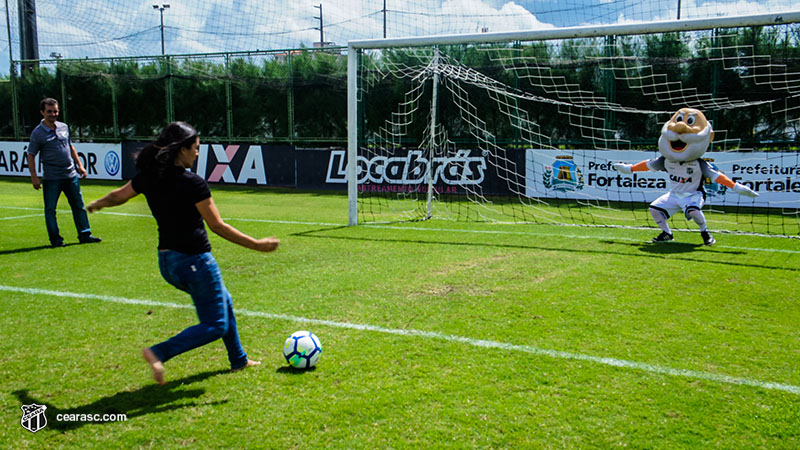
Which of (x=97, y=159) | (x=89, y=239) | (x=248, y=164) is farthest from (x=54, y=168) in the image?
(x=97, y=159)

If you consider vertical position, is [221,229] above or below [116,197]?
below

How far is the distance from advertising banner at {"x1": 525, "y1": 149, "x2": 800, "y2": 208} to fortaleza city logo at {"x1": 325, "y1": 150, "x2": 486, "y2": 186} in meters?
1.65

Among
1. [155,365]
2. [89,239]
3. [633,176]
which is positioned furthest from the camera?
[633,176]

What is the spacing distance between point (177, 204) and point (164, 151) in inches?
12.9

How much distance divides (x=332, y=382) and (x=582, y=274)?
165 inches

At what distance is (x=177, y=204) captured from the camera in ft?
12.3

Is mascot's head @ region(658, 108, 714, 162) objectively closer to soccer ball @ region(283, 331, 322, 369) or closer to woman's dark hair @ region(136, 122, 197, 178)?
soccer ball @ region(283, 331, 322, 369)

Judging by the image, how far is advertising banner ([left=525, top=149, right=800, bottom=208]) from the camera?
1466 cm

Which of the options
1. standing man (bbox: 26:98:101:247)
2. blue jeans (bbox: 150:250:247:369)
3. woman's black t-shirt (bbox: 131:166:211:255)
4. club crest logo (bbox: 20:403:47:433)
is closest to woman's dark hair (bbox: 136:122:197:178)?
woman's black t-shirt (bbox: 131:166:211:255)

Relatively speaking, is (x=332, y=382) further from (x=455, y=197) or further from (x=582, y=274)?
(x=455, y=197)

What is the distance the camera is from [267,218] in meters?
13.0

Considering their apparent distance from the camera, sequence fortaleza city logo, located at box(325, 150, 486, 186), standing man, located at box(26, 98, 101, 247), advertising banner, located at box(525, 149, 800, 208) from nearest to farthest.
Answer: standing man, located at box(26, 98, 101, 247) < advertising banner, located at box(525, 149, 800, 208) < fortaleza city logo, located at box(325, 150, 486, 186)

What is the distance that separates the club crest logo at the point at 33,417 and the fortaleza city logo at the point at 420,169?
14711mm

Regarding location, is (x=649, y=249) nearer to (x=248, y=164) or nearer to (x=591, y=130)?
(x=591, y=130)
